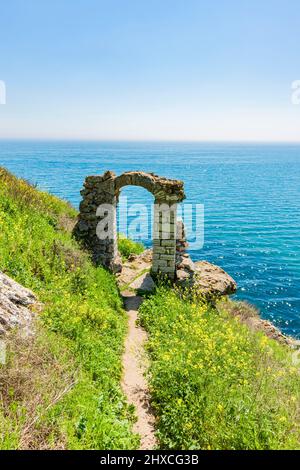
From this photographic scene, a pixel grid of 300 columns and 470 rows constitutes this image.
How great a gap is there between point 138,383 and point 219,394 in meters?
2.28

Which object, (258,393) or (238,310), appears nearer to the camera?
(258,393)

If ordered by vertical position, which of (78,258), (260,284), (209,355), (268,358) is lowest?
(260,284)

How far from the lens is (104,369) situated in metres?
7.67

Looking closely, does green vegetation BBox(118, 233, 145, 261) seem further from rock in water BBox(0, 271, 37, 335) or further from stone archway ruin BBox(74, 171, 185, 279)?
rock in water BBox(0, 271, 37, 335)

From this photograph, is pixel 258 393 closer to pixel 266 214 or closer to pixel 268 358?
pixel 268 358

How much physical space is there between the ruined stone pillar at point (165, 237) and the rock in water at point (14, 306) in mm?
7577

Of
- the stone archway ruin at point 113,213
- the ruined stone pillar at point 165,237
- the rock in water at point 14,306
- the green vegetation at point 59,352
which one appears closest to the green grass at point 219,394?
the green vegetation at point 59,352

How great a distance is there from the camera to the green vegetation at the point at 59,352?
212 inches

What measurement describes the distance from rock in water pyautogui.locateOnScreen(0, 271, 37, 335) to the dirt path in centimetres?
291

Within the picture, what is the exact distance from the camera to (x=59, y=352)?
7.05m

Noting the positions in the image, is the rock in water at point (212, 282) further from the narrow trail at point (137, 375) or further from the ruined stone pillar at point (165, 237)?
the narrow trail at point (137, 375)
